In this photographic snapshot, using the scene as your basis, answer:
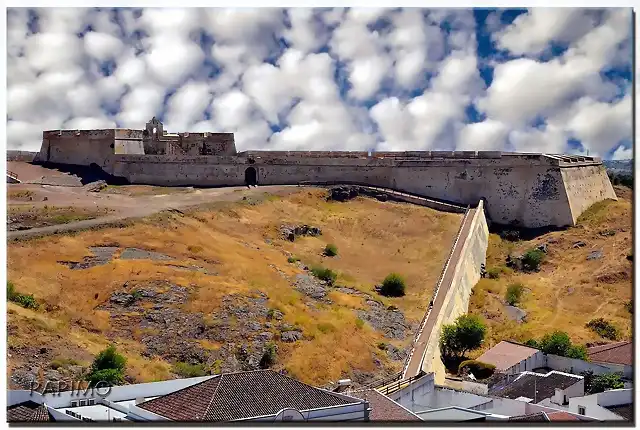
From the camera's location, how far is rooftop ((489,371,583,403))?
1719cm

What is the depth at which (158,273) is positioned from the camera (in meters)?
21.2

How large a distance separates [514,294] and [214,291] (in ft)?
33.0

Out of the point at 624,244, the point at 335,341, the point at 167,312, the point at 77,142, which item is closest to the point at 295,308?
the point at 335,341

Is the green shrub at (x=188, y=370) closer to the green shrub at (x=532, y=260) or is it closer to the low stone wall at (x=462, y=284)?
the low stone wall at (x=462, y=284)

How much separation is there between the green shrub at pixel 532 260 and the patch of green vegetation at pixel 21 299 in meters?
16.7

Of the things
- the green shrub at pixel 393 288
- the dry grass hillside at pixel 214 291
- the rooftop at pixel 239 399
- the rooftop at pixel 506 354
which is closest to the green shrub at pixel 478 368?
the rooftop at pixel 506 354

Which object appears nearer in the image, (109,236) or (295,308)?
(295,308)

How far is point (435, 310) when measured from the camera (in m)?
22.8

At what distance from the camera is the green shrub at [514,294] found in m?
25.4

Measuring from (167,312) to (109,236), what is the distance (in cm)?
509

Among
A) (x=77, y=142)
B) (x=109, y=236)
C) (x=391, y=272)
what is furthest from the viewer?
(x=77, y=142)

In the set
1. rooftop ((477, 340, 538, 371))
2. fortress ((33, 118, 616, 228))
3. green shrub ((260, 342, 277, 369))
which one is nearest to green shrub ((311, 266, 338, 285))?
rooftop ((477, 340, 538, 371))

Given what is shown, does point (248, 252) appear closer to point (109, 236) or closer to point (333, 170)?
point (109, 236)

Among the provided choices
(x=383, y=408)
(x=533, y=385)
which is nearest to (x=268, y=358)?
(x=383, y=408)
